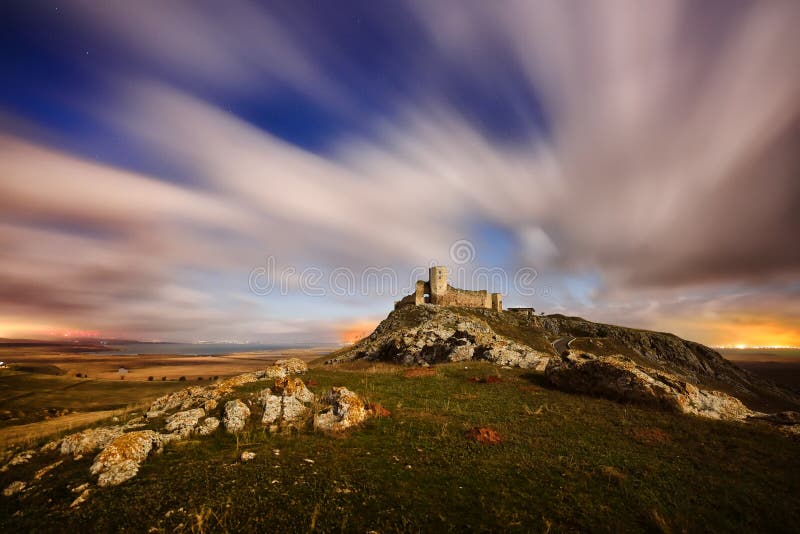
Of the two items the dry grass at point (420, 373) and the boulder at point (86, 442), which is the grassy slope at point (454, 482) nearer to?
the boulder at point (86, 442)

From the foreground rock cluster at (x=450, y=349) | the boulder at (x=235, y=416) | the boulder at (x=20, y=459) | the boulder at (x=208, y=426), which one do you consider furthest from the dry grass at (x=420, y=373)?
the boulder at (x=20, y=459)

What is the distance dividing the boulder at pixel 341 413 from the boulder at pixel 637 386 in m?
18.8

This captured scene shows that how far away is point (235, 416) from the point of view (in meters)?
17.3

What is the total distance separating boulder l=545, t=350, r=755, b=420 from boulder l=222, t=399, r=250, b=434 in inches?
978

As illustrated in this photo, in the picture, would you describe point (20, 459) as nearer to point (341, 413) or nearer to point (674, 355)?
point (341, 413)

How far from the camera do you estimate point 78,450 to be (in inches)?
→ 556

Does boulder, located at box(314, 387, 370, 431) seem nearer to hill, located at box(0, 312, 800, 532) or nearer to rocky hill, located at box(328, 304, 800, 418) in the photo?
hill, located at box(0, 312, 800, 532)

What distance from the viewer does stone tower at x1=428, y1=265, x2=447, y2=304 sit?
82.7 metres

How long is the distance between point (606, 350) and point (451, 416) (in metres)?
Answer: 88.1

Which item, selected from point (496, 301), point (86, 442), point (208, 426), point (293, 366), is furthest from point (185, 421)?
point (496, 301)

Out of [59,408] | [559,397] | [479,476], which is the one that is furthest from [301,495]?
[59,408]

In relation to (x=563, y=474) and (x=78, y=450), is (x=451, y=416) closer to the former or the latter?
(x=563, y=474)

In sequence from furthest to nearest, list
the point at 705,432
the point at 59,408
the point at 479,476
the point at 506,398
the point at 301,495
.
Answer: the point at 59,408 → the point at 506,398 → the point at 705,432 → the point at 479,476 → the point at 301,495

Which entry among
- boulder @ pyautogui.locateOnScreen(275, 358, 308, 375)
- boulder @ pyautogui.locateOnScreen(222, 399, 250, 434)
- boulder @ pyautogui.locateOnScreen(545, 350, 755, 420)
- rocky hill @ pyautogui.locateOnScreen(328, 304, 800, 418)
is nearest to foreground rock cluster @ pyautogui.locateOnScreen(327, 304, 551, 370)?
rocky hill @ pyautogui.locateOnScreen(328, 304, 800, 418)
